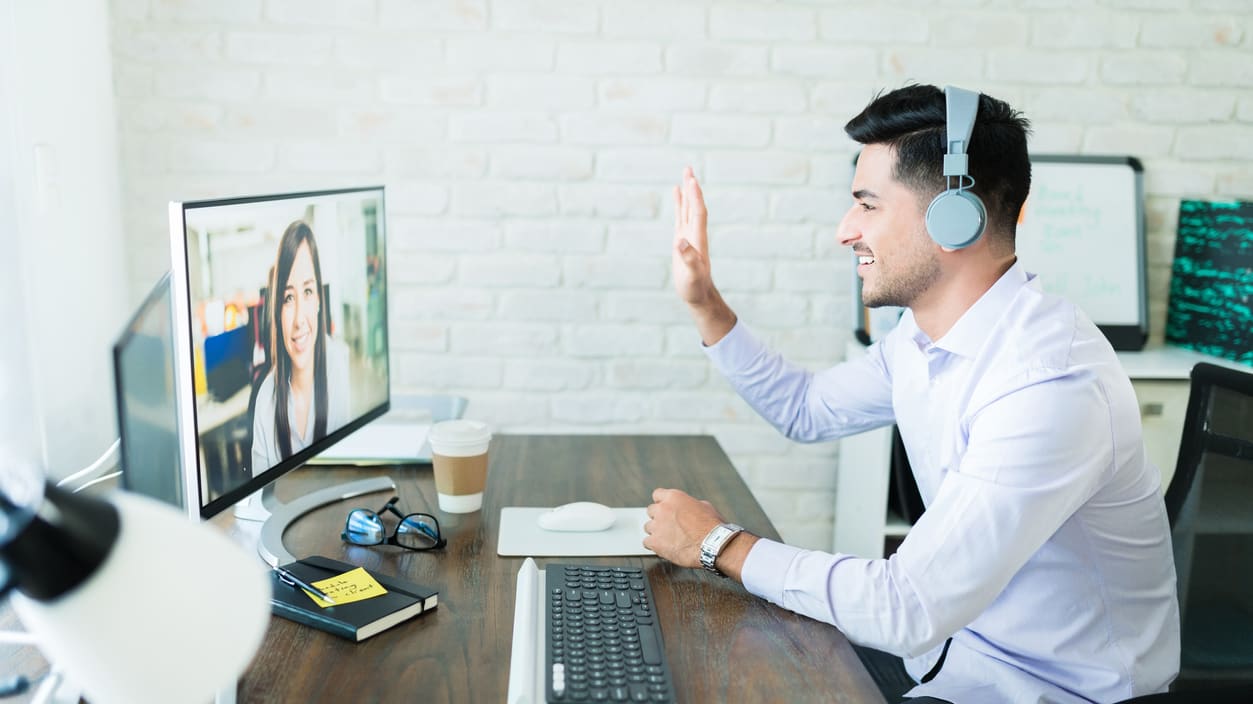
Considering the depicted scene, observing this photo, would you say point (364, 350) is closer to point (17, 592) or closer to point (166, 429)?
point (166, 429)

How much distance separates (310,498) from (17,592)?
1.00m

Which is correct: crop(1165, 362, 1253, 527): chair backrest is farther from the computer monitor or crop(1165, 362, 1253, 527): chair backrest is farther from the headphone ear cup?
the computer monitor

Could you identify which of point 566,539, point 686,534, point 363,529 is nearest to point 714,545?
point 686,534

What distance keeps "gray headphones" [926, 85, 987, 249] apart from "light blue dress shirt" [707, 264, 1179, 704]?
11cm

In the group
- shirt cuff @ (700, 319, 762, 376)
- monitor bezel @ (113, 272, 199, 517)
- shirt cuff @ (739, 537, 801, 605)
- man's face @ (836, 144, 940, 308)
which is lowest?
shirt cuff @ (739, 537, 801, 605)

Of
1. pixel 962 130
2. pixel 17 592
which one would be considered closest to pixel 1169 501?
pixel 962 130

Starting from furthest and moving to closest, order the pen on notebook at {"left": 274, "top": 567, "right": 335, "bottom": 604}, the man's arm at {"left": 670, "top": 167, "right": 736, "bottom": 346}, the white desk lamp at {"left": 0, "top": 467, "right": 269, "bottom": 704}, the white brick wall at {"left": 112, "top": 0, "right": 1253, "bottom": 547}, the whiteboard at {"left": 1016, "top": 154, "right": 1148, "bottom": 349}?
1. the whiteboard at {"left": 1016, "top": 154, "right": 1148, "bottom": 349}
2. the white brick wall at {"left": 112, "top": 0, "right": 1253, "bottom": 547}
3. the man's arm at {"left": 670, "top": 167, "right": 736, "bottom": 346}
4. the pen on notebook at {"left": 274, "top": 567, "right": 335, "bottom": 604}
5. the white desk lamp at {"left": 0, "top": 467, "right": 269, "bottom": 704}

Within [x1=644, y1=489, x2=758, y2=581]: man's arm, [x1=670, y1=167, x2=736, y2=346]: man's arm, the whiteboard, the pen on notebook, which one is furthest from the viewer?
the whiteboard

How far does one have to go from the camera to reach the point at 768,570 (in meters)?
1.12

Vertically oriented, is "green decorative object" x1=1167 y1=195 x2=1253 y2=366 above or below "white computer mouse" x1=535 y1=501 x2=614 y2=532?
above

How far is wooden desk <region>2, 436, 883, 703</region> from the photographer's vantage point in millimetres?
916

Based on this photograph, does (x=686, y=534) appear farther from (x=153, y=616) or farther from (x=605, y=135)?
(x=605, y=135)

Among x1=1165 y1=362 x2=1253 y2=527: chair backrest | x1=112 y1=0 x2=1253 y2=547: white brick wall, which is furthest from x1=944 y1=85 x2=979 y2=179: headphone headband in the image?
x1=112 y1=0 x2=1253 y2=547: white brick wall

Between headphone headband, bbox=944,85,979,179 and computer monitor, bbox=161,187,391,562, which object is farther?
headphone headband, bbox=944,85,979,179
